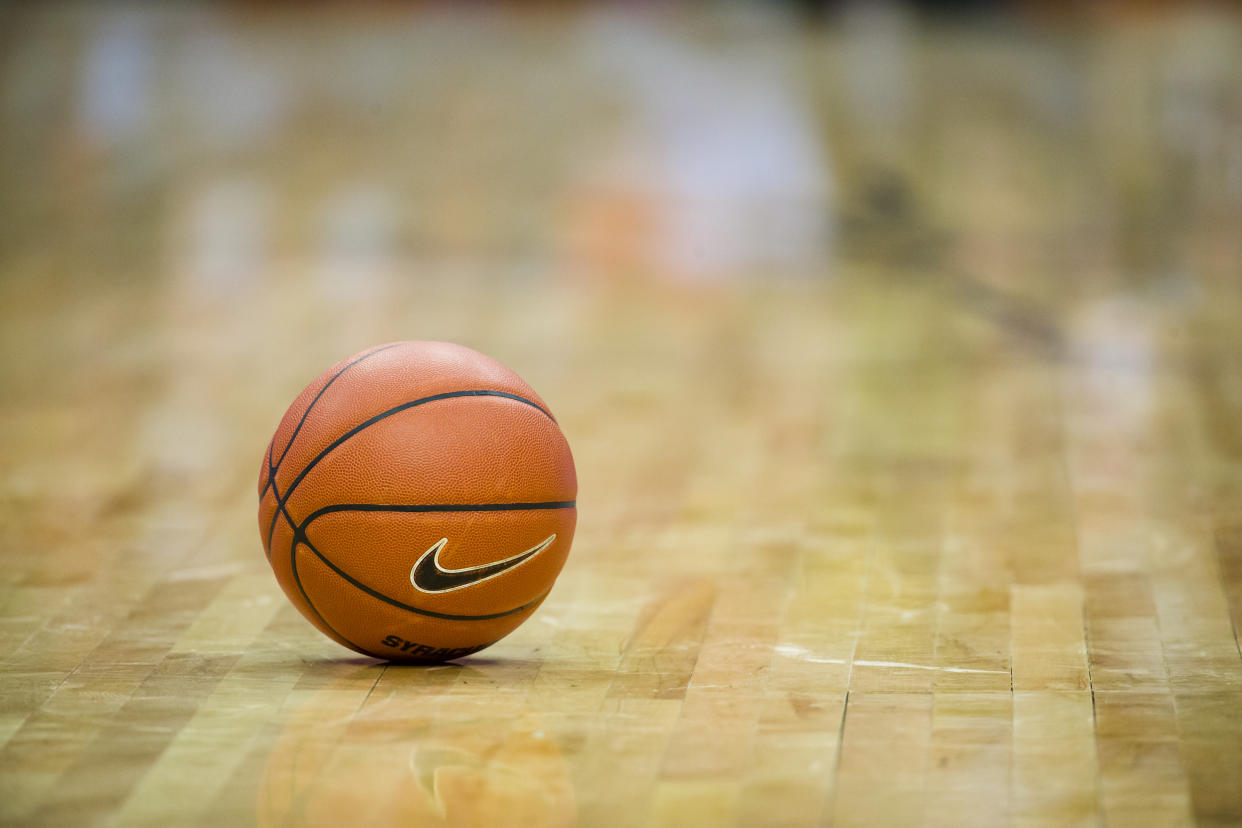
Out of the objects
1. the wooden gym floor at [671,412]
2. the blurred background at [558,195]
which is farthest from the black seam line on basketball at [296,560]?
the blurred background at [558,195]

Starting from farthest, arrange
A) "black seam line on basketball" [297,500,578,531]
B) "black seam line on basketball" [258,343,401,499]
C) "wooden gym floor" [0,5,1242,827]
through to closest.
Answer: "black seam line on basketball" [258,343,401,499] → "black seam line on basketball" [297,500,578,531] → "wooden gym floor" [0,5,1242,827]

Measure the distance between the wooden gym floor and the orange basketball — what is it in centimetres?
16

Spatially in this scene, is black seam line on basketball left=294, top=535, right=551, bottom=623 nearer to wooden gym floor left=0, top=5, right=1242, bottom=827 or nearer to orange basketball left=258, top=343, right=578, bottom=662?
orange basketball left=258, top=343, right=578, bottom=662

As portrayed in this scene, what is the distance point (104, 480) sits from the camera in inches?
165

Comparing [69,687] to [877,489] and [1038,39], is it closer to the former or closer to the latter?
[877,489]

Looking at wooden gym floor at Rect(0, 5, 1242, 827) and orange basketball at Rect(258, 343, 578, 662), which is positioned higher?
orange basketball at Rect(258, 343, 578, 662)

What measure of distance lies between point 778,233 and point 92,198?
11.6 feet

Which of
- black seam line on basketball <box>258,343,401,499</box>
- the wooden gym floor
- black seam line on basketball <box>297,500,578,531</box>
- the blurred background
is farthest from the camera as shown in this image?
the blurred background

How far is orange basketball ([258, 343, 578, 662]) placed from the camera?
269 centimetres

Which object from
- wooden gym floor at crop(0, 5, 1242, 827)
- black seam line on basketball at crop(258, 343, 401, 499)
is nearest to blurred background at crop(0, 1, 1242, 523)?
wooden gym floor at crop(0, 5, 1242, 827)

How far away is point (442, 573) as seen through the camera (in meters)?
2.70

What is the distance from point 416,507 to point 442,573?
131 mm

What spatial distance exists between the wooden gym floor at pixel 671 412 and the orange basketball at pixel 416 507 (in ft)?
0.53

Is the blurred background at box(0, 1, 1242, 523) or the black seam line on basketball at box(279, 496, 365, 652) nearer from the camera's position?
the black seam line on basketball at box(279, 496, 365, 652)
